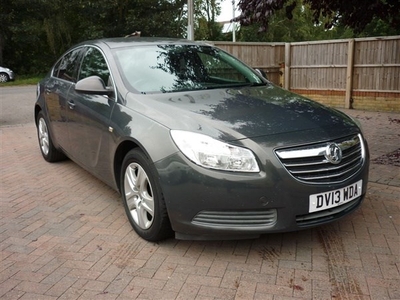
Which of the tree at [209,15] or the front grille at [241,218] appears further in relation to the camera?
the tree at [209,15]

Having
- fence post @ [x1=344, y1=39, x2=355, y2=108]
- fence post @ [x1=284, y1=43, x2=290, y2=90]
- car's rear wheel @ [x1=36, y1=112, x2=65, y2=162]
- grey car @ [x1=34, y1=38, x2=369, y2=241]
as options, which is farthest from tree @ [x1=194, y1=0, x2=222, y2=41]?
grey car @ [x1=34, y1=38, x2=369, y2=241]

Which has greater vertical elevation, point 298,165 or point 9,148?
point 298,165

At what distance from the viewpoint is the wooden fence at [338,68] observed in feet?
34.1

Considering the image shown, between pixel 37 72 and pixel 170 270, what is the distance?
2906cm

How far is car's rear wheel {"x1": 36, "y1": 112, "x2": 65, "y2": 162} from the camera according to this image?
5.72m

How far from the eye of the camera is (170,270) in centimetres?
296

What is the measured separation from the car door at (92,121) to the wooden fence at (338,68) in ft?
22.4

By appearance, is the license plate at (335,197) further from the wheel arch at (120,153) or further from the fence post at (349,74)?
the fence post at (349,74)

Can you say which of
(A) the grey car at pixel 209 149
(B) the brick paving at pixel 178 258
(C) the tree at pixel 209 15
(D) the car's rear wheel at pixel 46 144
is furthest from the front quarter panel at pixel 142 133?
(C) the tree at pixel 209 15

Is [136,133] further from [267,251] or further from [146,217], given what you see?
[267,251]

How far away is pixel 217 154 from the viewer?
2.84 m

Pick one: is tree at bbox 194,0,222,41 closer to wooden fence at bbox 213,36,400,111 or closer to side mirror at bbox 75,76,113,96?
wooden fence at bbox 213,36,400,111

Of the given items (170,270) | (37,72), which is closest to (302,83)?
(170,270)

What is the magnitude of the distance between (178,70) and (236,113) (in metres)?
1.11
